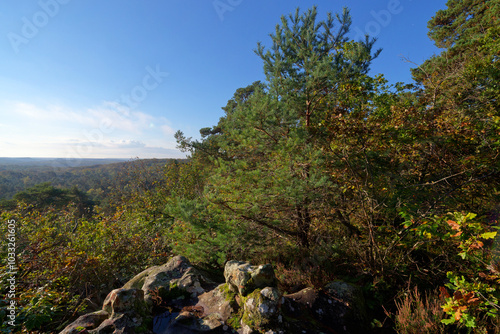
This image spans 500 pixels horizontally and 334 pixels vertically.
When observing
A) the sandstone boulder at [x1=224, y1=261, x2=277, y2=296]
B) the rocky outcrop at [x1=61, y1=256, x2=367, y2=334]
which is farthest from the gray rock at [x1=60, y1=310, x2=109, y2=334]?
the sandstone boulder at [x1=224, y1=261, x2=277, y2=296]

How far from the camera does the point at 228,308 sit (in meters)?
3.67

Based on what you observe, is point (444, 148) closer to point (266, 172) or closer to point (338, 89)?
point (338, 89)

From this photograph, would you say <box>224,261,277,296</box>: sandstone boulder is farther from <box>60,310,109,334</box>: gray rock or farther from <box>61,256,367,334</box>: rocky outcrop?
<box>60,310,109,334</box>: gray rock

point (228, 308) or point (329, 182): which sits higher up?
point (329, 182)

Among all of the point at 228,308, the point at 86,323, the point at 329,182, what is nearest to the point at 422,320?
the point at 329,182

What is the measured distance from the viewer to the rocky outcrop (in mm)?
3180

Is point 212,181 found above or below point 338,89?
below

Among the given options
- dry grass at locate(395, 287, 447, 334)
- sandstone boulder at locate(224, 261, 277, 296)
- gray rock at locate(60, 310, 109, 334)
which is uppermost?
sandstone boulder at locate(224, 261, 277, 296)

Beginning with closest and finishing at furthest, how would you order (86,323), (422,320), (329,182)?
(86,323) < (422,320) < (329,182)

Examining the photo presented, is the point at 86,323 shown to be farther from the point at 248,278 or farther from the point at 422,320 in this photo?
the point at 422,320

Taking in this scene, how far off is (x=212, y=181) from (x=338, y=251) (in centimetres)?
420

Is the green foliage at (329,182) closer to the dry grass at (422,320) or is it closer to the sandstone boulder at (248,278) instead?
the dry grass at (422,320)

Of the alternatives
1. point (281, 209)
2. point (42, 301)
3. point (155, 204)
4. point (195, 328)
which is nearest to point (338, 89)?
point (281, 209)

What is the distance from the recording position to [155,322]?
3.53m
